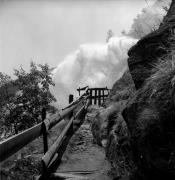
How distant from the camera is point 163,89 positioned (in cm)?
358

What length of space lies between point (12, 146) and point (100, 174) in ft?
8.36

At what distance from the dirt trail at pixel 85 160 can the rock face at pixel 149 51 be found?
1636 millimetres

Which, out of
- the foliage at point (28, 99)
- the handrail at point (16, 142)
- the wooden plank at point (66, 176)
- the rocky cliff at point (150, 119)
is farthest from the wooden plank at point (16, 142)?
the foliage at point (28, 99)

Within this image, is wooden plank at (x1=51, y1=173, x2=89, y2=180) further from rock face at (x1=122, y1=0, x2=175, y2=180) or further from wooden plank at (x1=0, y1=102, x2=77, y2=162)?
rock face at (x1=122, y1=0, x2=175, y2=180)

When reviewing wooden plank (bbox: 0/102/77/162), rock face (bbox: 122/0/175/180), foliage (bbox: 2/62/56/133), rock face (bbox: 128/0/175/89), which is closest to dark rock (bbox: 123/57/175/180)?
rock face (bbox: 122/0/175/180)

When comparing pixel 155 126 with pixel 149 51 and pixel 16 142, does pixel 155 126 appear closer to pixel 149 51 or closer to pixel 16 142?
pixel 16 142

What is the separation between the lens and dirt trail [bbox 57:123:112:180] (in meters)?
5.44

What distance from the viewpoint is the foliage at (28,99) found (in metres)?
13.8

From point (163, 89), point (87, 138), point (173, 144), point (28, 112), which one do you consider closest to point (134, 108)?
point (163, 89)

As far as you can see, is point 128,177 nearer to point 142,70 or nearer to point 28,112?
point 142,70

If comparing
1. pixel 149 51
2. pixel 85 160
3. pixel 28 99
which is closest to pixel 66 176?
pixel 85 160

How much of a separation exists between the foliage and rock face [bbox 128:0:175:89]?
9395mm

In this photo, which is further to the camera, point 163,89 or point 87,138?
point 87,138

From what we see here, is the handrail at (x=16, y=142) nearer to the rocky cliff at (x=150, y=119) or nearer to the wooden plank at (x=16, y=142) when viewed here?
the wooden plank at (x=16, y=142)
